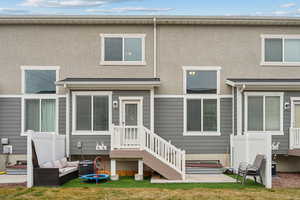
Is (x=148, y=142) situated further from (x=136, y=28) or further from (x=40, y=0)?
(x=40, y=0)

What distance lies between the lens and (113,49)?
52.7ft

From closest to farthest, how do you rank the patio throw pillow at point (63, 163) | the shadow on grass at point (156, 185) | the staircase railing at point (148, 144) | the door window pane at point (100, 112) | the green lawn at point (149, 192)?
the green lawn at point (149, 192), the shadow on grass at point (156, 185), the staircase railing at point (148, 144), the patio throw pillow at point (63, 163), the door window pane at point (100, 112)

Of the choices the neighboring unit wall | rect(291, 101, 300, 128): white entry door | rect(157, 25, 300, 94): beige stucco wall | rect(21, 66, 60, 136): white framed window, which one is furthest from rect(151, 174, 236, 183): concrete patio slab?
rect(21, 66, 60, 136): white framed window

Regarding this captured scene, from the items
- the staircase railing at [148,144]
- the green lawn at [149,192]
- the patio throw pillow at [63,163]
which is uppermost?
the staircase railing at [148,144]

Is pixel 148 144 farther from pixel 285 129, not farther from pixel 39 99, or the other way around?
pixel 285 129

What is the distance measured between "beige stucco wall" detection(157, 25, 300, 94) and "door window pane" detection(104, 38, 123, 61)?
1.68 metres

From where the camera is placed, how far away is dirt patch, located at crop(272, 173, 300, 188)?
1218 centimetres

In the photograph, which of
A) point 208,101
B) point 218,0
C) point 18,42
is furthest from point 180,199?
point 218,0

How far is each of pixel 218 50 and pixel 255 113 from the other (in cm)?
312

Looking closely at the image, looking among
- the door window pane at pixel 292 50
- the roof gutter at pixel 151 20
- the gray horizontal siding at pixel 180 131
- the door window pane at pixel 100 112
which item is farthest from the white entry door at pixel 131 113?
the door window pane at pixel 292 50

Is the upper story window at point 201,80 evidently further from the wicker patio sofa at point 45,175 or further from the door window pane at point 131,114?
the wicker patio sofa at point 45,175

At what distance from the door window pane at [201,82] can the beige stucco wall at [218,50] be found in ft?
1.21

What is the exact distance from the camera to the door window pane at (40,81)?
1580 cm

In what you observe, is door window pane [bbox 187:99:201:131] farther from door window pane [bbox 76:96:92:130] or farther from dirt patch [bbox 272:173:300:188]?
door window pane [bbox 76:96:92:130]
